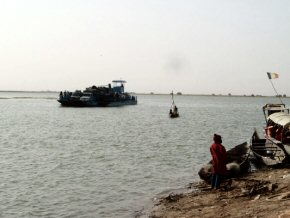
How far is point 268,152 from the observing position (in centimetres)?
2098

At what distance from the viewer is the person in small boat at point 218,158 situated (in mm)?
13425

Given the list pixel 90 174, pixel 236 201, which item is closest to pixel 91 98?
pixel 90 174

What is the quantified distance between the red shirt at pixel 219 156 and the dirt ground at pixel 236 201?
0.72 metres

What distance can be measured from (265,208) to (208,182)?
6306mm

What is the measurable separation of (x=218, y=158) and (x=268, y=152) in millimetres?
8300

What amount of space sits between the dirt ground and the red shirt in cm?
72

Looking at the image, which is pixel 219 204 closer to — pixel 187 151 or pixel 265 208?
pixel 265 208

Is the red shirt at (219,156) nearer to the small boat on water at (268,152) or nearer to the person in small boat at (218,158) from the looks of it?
the person in small boat at (218,158)

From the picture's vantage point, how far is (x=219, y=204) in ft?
39.2

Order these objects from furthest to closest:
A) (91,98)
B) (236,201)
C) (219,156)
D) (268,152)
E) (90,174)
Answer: (91,98) < (268,152) < (90,174) < (219,156) < (236,201)

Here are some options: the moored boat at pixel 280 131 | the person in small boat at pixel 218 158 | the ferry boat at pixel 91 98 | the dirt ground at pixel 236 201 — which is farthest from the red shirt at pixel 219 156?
the ferry boat at pixel 91 98

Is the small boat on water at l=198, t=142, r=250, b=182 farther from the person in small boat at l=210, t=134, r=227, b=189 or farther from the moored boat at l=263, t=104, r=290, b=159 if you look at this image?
the person in small boat at l=210, t=134, r=227, b=189

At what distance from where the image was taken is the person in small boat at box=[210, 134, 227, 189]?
13425 millimetres

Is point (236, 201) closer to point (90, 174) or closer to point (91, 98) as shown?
point (90, 174)
